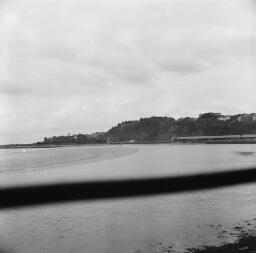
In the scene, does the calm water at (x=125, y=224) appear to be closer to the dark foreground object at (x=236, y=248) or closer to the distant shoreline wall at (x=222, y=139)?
the dark foreground object at (x=236, y=248)

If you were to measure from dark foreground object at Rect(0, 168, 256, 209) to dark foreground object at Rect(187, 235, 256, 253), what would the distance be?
33.1ft

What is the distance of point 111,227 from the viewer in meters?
12.8

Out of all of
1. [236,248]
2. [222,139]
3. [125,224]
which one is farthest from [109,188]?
[222,139]

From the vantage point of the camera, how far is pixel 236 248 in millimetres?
9383

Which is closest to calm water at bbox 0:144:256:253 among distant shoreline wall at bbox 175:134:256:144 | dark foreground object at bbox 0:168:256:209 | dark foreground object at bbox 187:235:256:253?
dark foreground object at bbox 187:235:256:253

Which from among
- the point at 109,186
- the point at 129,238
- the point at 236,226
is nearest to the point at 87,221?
the point at 129,238

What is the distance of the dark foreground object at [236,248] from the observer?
916 cm

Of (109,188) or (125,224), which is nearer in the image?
(125,224)

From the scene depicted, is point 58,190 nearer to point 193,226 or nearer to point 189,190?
point 189,190

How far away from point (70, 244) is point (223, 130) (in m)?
166

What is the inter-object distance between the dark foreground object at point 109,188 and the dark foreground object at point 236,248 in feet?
33.1

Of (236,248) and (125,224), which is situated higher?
(236,248)

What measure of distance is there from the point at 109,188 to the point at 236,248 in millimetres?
15116

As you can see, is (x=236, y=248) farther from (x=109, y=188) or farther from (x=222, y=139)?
(x=222, y=139)
